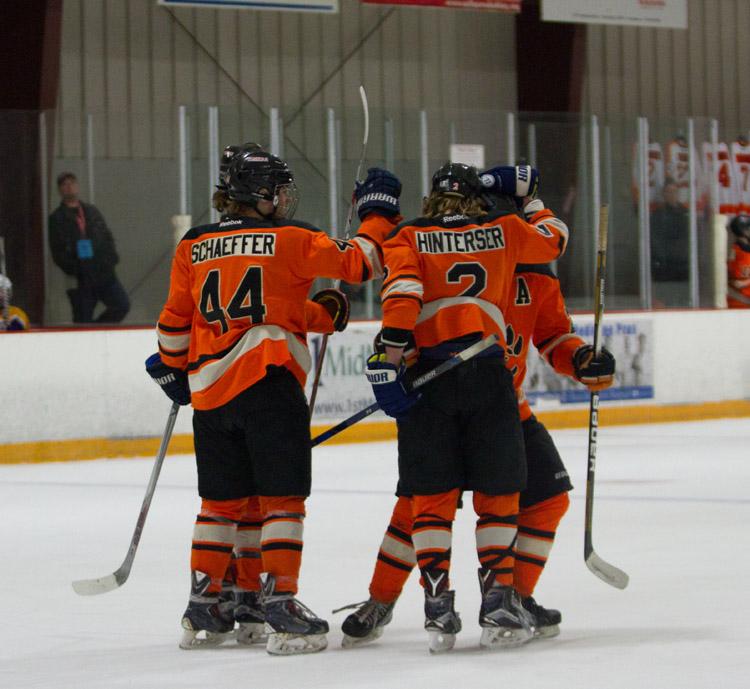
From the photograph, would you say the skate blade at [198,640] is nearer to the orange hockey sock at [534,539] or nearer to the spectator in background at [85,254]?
the orange hockey sock at [534,539]

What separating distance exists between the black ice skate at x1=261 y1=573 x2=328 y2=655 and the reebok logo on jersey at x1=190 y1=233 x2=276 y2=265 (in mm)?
826

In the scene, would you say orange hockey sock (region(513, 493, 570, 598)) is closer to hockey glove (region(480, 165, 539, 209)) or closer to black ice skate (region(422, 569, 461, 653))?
black ice skate (region(422, 569, 461, 653))

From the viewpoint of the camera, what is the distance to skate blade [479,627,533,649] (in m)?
3.96

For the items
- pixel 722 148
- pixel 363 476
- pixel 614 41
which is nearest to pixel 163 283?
pixel 363 476

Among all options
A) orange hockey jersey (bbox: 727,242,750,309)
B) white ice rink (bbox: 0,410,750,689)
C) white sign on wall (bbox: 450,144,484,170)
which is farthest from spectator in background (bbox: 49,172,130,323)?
orange hockey jersey (bbox: 727,242,750,309)

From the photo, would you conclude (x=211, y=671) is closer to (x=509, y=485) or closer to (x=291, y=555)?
(x=291, y=555)

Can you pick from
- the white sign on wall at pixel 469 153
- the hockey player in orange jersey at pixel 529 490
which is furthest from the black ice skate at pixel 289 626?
the white sign on wall at pixel 469 153

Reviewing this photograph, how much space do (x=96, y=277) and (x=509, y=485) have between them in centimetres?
671

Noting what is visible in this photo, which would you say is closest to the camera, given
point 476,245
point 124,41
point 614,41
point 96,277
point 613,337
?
point 476,245

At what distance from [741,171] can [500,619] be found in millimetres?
8754

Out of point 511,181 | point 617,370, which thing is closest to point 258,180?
point 511,181

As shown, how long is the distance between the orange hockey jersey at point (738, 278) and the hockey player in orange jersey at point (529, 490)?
7.99 meters

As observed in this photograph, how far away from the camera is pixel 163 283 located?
10.6 m

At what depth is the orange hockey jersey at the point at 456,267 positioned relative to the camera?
4.08 m
